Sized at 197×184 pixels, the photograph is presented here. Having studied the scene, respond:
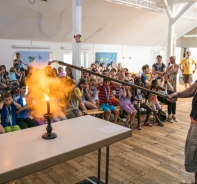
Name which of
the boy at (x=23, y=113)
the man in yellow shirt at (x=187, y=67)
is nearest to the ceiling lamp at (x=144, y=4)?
the man in yellow shirt at (x=187, y=67)

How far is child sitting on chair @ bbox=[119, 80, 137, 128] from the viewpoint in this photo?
15.9 ft

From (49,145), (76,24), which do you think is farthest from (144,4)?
(49,145)

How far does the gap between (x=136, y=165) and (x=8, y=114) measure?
2109mm

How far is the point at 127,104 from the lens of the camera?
4922 mm

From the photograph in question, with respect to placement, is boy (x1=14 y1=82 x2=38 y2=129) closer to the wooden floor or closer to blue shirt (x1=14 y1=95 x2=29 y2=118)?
blue shirt (x1=14 y1=95 x2=29 y2=118)

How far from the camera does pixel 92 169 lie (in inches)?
122

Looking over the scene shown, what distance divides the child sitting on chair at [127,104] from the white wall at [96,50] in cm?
473

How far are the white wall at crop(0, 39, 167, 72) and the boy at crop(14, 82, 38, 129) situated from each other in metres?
4.34

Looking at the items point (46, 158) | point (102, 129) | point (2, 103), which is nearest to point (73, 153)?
point (46, 158)

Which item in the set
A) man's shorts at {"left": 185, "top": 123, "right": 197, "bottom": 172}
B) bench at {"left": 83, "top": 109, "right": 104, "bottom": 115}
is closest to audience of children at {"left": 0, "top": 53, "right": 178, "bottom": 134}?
bench at {"left": 83, "top": 109, "right": 104, "bottom": 115}

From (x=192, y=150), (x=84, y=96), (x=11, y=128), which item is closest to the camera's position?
(x=192, y=150)

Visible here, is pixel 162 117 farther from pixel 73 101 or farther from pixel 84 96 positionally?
pixel 73 101

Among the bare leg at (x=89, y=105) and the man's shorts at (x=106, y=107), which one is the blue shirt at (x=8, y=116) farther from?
the man's shorts at (x=106, y=107)

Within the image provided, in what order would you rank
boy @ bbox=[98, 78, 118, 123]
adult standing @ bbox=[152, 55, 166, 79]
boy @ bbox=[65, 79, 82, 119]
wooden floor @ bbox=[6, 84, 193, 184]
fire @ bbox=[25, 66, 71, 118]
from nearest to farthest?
wooden floor @ bbox=[6, 84, 193, 184]
fire @ bbox=[25, 66, 71, 118]
boy @ bbox=[65, 79, 82, 119]
boy @ bbox=[98, 78, 118, 123]
adult standing @ bbox=[152, 55, 166, 79]
